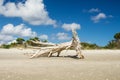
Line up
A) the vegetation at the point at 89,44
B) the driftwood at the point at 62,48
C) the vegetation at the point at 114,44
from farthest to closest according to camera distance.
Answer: the vegetation at the point at 114,44 < the vegetation at the point at 89,44 < the driftwood at the point at 62,48

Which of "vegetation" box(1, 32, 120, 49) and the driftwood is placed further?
"vegetation" box(1, 32, 120, 49)

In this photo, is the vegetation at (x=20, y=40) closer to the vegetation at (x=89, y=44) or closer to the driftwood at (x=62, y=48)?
the vegetation at (x=89, y=44)

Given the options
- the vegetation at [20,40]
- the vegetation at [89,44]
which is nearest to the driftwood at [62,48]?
the vegetation at [89,44]

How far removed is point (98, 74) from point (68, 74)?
0.90m

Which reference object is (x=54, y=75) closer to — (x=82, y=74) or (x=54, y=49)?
(x=82, y=74)

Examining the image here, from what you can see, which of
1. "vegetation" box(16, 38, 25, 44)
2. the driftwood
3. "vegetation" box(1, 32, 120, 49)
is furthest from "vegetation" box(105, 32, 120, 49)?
the driftwood

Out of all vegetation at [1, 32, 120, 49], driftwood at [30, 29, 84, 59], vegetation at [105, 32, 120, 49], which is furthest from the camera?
vegetation at [105, 32, 120, 49]

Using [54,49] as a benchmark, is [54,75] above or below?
below

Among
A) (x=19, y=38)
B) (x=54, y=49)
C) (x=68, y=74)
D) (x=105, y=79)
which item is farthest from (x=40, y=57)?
(x=19, y=38)

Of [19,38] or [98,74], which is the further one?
[19,38]

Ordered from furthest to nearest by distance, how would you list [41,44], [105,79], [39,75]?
[41,44] < [39,75] < [105,79]

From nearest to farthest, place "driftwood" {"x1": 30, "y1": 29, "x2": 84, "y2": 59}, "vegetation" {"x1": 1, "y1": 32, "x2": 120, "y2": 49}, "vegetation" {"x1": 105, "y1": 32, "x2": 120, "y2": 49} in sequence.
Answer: "driftwood" {"x1": 30, "y1": 29, "x2": 84, "y2": 59}, "vegetation" {"x1": 1, "y1": 32, "x2": 120, "y2": 49}, "vegetation" {"x1": 105, "y1": 32, "x2": 120, "y2": 49}

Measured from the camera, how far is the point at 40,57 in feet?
57.3

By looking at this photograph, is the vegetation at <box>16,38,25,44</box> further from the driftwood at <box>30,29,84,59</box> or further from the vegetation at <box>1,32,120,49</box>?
the driftwood at <box>30,29,84,59</box>
